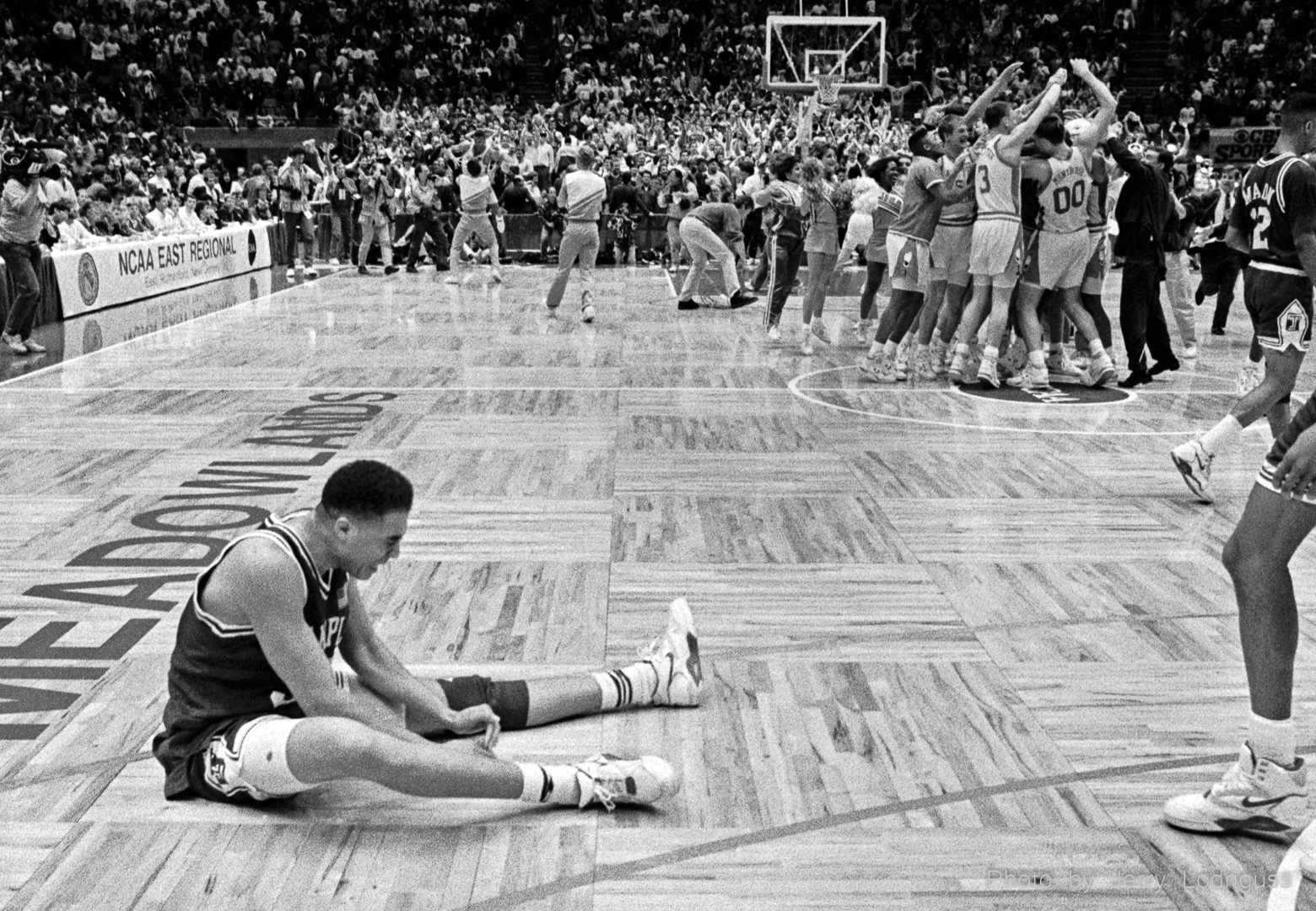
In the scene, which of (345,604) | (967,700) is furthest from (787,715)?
(345,604)

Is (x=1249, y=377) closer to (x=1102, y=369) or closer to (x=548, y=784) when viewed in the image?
(x=1102, y=369)

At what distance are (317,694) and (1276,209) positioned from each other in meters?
5.09

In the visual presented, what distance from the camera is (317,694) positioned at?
3.61m

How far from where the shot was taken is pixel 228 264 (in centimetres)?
2152

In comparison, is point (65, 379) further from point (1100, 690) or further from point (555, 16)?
point (555, 16)

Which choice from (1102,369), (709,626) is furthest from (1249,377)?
(709,626)

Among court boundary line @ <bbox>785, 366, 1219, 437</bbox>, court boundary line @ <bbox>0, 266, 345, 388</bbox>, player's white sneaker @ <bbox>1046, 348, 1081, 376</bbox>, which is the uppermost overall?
player's white sneaker @ <bbox>1046, 348, 1081, 376</bbox>

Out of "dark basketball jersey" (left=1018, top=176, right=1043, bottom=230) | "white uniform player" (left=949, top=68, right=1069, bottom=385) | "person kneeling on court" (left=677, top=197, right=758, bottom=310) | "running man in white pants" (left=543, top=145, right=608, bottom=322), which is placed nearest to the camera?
"white uniform player" (left=949, top=68, right=1069, bottom=385)

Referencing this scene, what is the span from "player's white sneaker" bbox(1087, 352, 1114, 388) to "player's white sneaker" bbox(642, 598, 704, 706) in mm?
6759

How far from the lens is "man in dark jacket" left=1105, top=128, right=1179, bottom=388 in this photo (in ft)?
35.0

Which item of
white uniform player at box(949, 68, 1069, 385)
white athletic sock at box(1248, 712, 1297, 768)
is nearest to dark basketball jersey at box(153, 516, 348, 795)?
white athletic sock at box(1248, 712, 1297, 768)

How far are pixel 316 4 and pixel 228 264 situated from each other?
17364mm

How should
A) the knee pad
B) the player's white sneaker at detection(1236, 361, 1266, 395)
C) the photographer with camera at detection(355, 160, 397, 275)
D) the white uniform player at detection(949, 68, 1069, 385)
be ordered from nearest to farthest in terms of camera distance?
the knee pad → the player's white sneaker at detection(1236, 361, 1266, 395) → the white uniform player at detection(949, 68, 1069, 385) → the photographer with camera at detection(355, 160, 397, 275)

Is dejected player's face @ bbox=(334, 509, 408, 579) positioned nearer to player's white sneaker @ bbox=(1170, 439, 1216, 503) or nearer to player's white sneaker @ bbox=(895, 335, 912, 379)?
player's white sneaker @ bbox=(1170, 439, 1216, 503)
